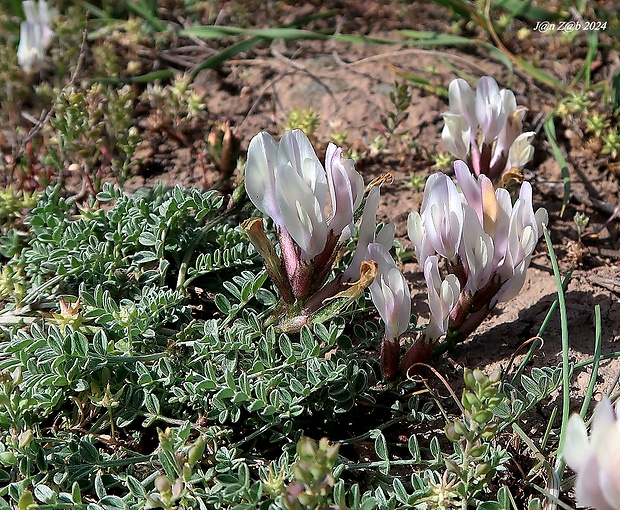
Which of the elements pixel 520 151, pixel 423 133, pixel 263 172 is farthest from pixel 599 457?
pixel 423 133

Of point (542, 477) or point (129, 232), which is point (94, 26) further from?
point (542, 477)

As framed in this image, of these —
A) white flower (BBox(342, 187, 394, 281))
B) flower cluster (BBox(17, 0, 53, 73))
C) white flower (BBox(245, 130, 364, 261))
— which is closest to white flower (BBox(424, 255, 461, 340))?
white flower (BBox(342, 187, 394, 281))

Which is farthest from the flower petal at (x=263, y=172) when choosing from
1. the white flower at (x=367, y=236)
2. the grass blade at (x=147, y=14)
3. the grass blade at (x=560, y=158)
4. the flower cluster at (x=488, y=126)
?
the grass blade at (x=147, y=14)

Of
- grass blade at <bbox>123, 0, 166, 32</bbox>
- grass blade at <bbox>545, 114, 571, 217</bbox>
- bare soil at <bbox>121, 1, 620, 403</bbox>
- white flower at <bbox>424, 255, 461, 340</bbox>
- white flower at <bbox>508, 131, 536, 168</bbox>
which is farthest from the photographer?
grass blade at <bbox>123, 0, 166, 32</bbox>

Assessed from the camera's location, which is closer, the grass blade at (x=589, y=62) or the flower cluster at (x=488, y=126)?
the flower cluster at (x=488, y=126)

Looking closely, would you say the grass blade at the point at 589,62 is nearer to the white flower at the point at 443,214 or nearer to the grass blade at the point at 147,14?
the white flower at the point at 443,214

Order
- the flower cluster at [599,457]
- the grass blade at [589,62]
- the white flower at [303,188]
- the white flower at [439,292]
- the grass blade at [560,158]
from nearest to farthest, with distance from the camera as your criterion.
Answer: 1. the flower cluster at [599,457]
2. the white flower at [303,188]
3. the white flower at [439,292]
4. the grass blade at [560,158]
5. the grass blade at [589,62]

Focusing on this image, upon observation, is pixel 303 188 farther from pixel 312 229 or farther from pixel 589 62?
pixel 589 62

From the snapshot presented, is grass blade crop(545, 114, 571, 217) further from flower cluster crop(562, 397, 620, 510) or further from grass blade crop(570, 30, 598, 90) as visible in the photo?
flower cluster crop(562, 397, 620, 510)
